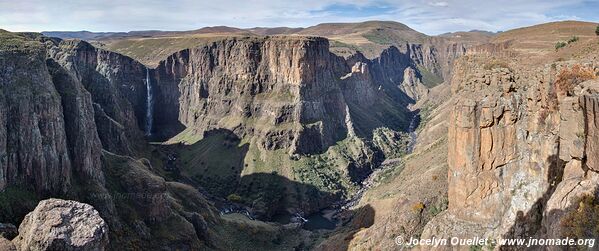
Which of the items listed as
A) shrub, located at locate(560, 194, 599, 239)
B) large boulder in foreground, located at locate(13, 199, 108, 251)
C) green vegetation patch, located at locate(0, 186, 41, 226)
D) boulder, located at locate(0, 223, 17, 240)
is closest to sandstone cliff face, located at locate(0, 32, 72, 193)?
green vegetation patch, located at locate(0, 186, 41, 226)

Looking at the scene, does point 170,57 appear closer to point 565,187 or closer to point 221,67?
point 221,67

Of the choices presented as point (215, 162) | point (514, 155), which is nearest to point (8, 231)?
point (514, 155)

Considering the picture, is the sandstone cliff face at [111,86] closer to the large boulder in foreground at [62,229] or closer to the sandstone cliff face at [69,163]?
the sandstone cliff face at [69,163]

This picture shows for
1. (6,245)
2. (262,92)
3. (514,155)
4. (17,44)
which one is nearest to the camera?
(514,155)

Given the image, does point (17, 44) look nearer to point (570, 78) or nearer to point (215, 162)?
point (570, 78)

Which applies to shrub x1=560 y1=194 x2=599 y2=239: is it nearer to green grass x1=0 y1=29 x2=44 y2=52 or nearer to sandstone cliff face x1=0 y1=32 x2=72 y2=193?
sandstone cliff face x1=0 y1=32 x2=72 y2=193

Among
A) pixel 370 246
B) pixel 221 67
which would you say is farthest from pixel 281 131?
pixel 370 246
